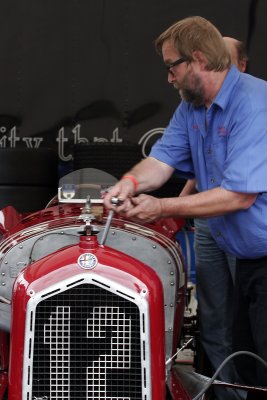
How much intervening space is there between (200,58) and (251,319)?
1.06 m

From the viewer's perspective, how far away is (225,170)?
11.1ft

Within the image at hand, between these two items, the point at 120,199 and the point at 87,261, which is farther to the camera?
the point at 120,199

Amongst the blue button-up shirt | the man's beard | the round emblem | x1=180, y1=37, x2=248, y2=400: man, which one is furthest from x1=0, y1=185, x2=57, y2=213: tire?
the round emblem

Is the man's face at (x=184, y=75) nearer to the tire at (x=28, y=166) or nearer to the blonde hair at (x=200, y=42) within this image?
the blonde hair at (x=200, y=42)

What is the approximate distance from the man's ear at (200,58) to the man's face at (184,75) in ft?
0.07

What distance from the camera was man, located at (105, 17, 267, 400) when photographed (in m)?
3.32

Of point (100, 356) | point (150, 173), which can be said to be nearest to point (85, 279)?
point (100, 356)

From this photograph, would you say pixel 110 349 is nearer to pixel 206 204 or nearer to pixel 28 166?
pixel 206 204

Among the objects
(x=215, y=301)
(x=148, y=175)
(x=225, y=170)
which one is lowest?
(x=215, y=301)

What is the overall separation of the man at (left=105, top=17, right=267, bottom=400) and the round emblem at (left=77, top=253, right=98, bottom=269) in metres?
0.26

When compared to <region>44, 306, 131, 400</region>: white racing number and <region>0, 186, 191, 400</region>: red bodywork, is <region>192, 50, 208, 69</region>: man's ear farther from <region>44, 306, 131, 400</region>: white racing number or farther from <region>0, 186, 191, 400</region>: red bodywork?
<region>44, 306, 131, 400</region>: white racing number

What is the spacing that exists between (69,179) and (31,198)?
4.46 ft

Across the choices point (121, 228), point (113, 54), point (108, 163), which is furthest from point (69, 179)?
point (113, 54)

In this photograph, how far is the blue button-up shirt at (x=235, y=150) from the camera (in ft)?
10.9
